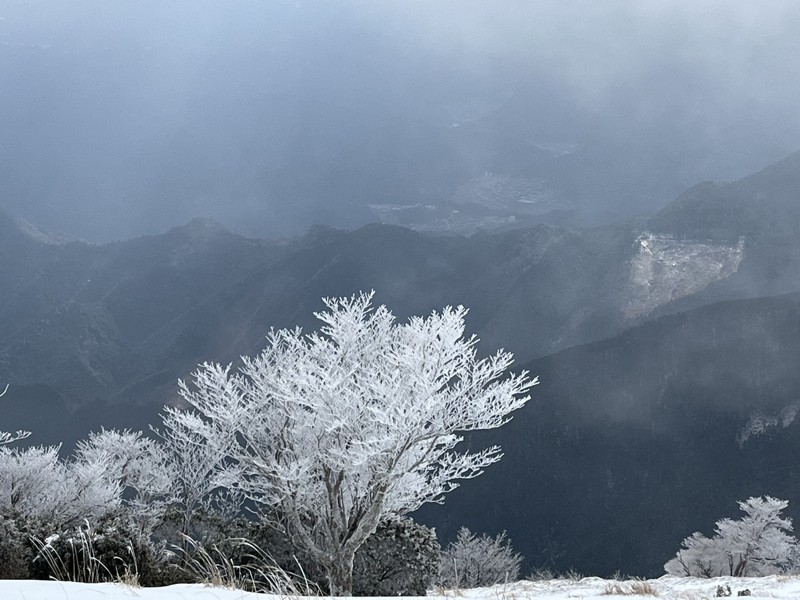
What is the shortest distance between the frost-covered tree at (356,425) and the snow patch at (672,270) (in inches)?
5084

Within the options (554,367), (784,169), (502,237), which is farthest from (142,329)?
(784,169)

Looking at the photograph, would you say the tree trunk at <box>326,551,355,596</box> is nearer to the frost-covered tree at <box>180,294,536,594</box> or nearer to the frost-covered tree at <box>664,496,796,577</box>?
the frost-covered tree at <box>180,294,536,594</box>

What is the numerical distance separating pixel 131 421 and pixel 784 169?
14888 cm

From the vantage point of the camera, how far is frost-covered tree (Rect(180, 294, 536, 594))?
45.1ft

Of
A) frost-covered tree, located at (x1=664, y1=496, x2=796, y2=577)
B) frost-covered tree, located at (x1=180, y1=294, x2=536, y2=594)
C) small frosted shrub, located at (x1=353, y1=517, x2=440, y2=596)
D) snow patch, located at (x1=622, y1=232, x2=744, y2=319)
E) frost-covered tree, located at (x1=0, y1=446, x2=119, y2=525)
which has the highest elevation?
snow patch, located at (x1=622, y1=232, x2=744, y2=319)

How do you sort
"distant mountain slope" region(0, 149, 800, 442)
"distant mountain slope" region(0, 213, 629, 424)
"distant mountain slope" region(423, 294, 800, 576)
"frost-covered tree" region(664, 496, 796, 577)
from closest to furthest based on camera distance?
"frost-covered tree" region(664, 496, 796, 577), "distant mountain slope" region(423, 294, 800, 576), "distant mountain slope" region(0, 149, 800, 442), "distant mountain slope" region(0, 213, 629, 424)

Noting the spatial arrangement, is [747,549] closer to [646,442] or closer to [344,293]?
[646,442]

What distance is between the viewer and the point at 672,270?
140 meters

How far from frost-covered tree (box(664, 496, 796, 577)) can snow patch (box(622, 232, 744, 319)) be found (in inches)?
3895

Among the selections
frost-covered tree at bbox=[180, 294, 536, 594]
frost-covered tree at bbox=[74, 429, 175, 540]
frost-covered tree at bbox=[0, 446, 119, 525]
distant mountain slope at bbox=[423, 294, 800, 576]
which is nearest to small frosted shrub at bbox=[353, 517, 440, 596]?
frost-covered tree at bbox=[180, 294, 536, 594]

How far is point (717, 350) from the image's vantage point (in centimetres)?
10331

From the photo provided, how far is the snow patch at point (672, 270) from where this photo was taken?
135125mm

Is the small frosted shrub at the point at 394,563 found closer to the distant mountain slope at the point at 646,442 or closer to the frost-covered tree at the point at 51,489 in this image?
the frost-covered tree at the point at 51,489

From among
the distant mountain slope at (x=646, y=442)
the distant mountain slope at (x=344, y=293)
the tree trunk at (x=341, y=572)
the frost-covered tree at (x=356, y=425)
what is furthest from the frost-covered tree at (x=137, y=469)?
the distant mountain slope at (x=344, y=293)
